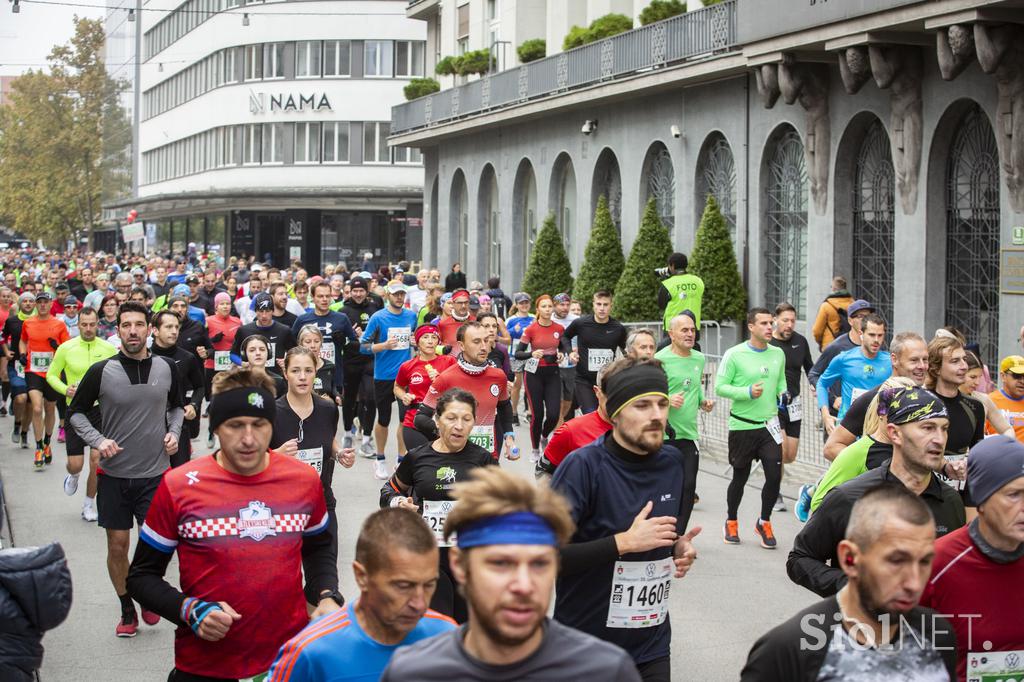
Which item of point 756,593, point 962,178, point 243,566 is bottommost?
point 756,593

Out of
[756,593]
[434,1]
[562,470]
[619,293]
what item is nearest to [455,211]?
[434,1]

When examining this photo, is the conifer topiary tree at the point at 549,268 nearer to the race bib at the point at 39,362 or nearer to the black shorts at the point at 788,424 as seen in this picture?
the race bib at the point at 39,362

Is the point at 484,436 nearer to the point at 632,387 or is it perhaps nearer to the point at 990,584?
the point at 632,387

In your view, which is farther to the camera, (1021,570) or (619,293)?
(619,293)

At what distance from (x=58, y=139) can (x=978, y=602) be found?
7620 cm

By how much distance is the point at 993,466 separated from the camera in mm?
4707

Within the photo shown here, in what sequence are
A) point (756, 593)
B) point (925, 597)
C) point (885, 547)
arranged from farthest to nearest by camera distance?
point (756, 593) < point (925, 597) < point (885, 547)

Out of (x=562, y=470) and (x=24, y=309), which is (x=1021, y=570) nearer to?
(x=562, y=470)

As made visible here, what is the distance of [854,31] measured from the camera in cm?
2083

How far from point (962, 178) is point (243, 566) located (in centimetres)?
1774

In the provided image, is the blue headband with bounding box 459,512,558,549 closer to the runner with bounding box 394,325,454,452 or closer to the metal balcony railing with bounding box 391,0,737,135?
the runner with bounding box 394,325,454,452

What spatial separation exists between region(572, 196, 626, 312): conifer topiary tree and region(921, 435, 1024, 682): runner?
84.6ft

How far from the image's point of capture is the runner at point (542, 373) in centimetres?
1638

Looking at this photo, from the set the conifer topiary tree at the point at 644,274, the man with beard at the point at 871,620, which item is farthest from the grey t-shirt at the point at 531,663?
the conifer topiary tree at the point at 644,274
